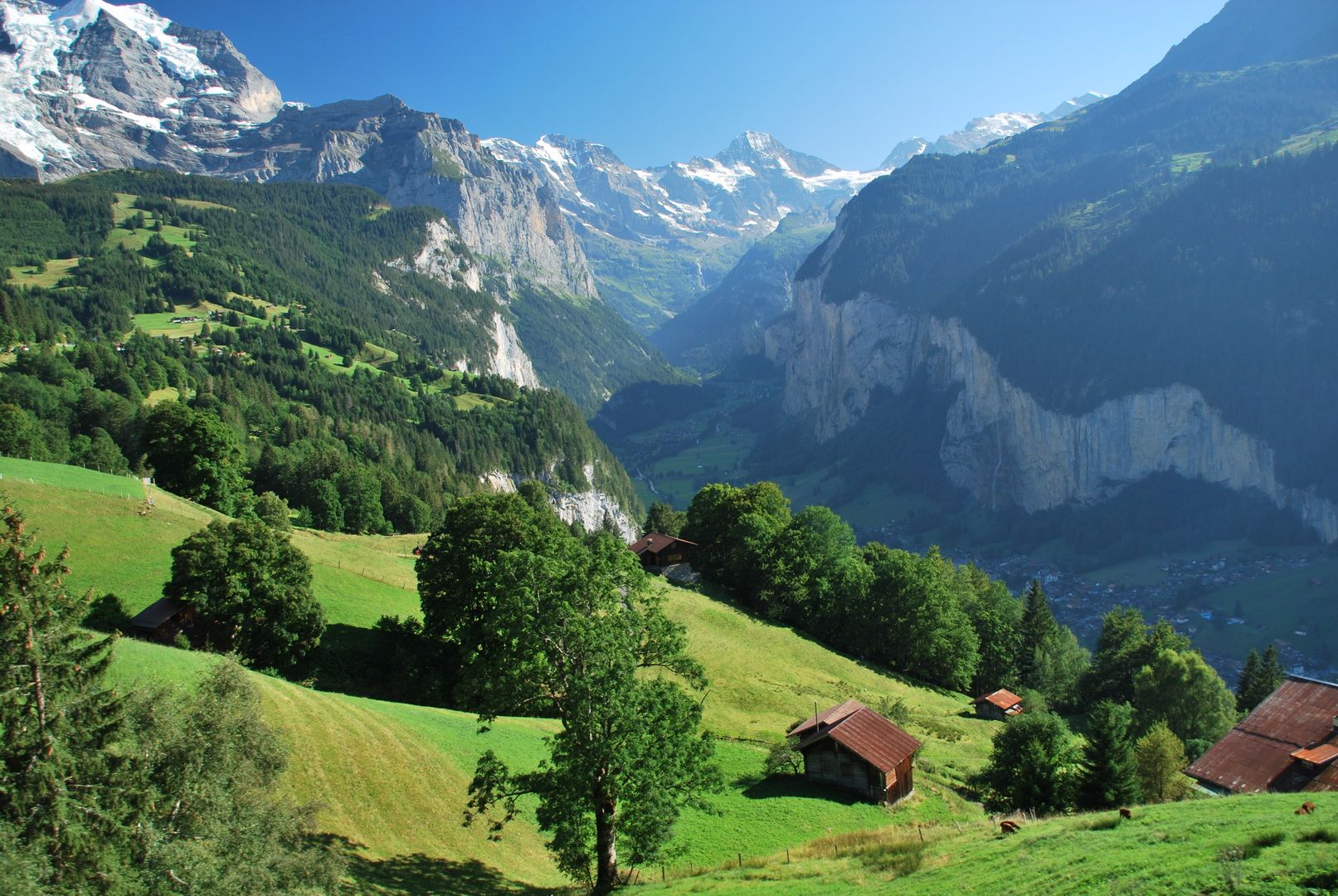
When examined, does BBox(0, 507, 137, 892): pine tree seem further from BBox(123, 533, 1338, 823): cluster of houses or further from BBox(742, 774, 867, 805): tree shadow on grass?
BBox(742, 774, 867, 805): tree shadow on grass

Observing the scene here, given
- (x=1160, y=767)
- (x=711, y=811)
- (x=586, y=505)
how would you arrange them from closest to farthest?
(x=711, y=811) → (x=1160, y=767) → (x=586, y=505)

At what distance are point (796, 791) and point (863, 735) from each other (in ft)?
13.2

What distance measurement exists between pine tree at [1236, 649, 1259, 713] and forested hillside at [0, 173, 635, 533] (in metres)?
85.7

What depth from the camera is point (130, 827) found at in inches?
535

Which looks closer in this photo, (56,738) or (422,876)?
(56,738)

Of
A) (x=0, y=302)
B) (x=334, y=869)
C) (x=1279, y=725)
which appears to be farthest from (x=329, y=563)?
(x=0, y=302)

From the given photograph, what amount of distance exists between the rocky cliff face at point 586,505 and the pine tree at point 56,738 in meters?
128

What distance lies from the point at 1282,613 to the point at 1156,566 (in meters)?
32.1

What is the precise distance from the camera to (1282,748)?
3400 centimetres

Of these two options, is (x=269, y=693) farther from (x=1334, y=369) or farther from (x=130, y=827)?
(x=1334, y=369)

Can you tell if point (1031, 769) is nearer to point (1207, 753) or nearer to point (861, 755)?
point (861, 755)

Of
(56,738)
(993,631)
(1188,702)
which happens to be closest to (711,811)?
(56,738)

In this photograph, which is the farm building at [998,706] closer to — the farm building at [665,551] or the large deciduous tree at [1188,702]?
the large deciduous tree at [1188,702]

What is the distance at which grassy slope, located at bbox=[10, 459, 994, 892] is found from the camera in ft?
77.9
